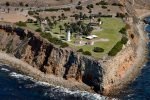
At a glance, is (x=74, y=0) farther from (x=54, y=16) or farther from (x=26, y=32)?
(x=26, y=32)

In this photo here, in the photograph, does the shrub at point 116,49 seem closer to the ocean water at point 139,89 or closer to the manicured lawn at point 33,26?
the ocean water at point 139,89

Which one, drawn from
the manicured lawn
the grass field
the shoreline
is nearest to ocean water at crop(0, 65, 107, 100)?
the shoreline

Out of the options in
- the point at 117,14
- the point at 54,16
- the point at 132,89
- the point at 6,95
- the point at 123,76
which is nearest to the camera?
the point at 6,95

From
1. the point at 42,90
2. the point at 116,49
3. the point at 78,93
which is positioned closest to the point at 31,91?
the point at 42,90

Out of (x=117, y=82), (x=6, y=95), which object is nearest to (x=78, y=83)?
(x=117, y=82)

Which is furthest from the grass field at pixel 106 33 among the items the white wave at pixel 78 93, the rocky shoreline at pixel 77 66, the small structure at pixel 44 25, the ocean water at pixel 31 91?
the ocean water at pixel 31 91

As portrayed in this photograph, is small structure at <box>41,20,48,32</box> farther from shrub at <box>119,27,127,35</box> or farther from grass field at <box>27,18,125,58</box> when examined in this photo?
shrub at <box>119,27,127,35</box>

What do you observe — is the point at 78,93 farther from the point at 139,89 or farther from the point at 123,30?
the point at 123,30
